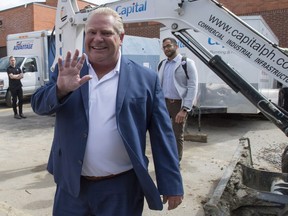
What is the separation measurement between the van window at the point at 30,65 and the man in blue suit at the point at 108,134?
11.6 metres

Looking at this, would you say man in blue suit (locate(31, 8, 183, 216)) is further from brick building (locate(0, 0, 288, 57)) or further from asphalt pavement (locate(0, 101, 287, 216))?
brick building (locate(0, 0, 288, 57))

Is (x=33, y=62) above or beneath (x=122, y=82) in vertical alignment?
beneath

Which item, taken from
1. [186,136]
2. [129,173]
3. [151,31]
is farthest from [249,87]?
[151,31]

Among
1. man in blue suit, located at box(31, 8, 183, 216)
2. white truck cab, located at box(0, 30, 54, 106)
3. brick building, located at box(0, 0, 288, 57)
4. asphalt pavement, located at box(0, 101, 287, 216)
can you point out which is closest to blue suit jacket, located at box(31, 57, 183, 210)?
man in blue suit, located at box(31, 8, 183, 216)

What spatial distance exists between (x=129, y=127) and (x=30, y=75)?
11972 millimetres

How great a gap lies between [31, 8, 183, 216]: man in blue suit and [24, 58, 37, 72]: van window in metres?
11.6

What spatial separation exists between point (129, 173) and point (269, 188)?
2.76 m

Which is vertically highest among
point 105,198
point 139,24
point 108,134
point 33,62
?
point 139,24

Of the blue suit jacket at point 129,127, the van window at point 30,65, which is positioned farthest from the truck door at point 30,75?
the blue suit jacket at point 129,127

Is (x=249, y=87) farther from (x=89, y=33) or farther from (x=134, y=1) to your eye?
(x=89, y=33)

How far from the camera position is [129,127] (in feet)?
7.09

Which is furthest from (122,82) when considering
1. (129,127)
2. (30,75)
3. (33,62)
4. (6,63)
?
(6,63)

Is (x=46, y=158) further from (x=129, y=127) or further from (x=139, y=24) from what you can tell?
(x=139, y=24)

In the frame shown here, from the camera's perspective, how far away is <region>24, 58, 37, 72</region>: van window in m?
13.2
